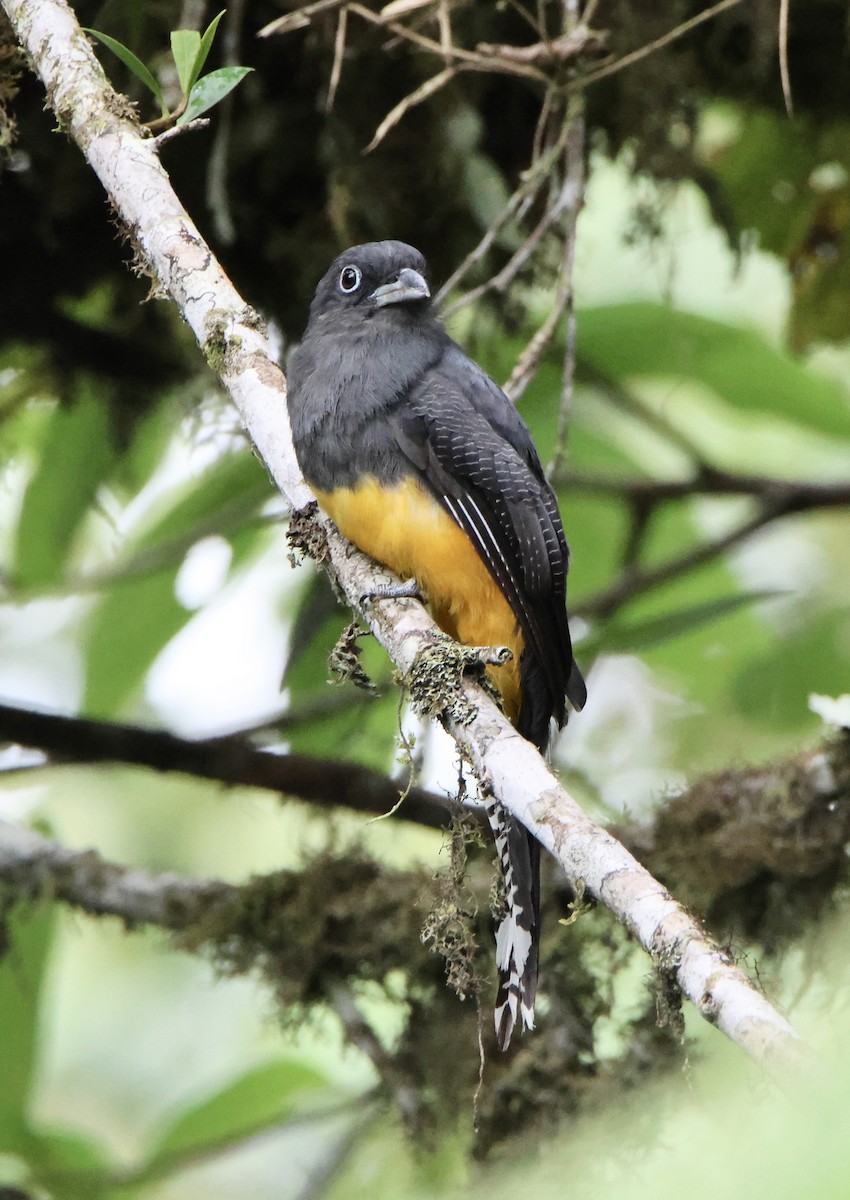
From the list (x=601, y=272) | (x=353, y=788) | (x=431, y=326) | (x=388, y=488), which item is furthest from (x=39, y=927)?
(x=601, y=272)

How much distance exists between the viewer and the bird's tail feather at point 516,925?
258cm

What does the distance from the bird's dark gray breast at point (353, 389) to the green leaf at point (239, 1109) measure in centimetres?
156

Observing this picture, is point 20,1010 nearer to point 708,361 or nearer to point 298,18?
point 298,18

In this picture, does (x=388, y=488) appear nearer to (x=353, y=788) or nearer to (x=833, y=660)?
(x=353, y=788)

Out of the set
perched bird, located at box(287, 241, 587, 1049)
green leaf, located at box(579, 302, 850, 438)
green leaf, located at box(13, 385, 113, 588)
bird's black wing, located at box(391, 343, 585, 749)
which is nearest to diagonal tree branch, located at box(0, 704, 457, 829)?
perched bird, located at box(287, 241, 587, 1049)

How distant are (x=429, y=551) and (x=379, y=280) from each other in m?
0.73

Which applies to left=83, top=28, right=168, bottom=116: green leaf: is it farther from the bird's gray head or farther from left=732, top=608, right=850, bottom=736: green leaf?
left=732, top=608, right=850, bottom=736: green leaf

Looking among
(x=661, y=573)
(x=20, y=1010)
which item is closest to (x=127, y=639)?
(x=20, y=1010)

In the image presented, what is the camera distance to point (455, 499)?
278 centimetres

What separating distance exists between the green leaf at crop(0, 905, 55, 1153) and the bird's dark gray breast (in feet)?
4.45

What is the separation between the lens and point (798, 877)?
304 centimetres

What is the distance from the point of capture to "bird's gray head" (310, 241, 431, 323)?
3.03 meters

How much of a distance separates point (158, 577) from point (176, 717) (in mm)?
726

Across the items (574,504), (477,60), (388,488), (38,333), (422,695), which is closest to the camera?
(422,695)
